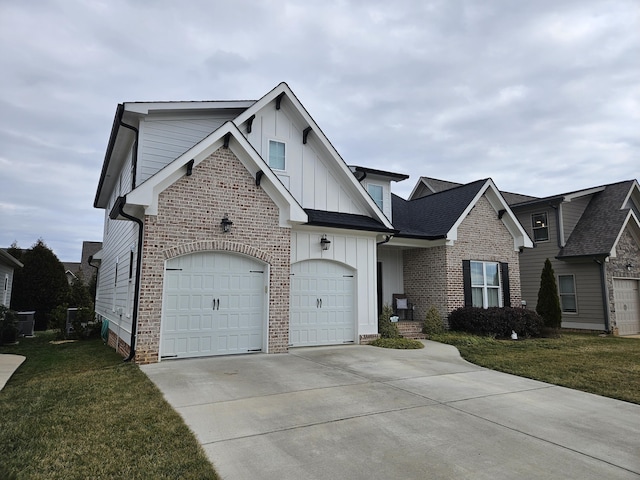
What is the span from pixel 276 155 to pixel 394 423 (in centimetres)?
882

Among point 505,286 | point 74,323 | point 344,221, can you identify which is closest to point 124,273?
point 74,323

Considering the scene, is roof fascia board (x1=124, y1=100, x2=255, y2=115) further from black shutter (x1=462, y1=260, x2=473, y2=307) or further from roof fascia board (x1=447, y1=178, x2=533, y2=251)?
black shutter (x1=462, y1=260, x2=473, y2=307)

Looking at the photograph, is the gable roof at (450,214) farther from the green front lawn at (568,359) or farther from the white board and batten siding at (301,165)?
the green front lawn at (568,359)

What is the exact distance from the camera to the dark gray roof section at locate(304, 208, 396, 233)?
36.9ft

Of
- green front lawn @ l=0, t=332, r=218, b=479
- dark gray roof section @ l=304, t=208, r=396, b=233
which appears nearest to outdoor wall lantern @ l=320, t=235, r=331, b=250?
dark gray roof section @ l=304, t=208, r=396, b=233

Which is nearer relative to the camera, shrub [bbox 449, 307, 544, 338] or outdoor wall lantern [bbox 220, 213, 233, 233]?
outdoor wall lantern [bbox 220, 213, 233, 233]

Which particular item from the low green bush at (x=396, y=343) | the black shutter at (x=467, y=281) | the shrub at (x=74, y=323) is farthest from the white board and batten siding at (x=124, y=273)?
the black shutter at (x=467, y=281)

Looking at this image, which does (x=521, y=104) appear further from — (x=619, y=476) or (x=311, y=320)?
(x=619, y=476)

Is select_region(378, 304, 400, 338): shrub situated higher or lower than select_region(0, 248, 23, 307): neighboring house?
lower

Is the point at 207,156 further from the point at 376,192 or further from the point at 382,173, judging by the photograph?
the point at 376,192

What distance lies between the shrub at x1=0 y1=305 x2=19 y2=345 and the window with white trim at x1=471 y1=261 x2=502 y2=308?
16965 mm

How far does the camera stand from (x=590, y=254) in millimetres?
16812

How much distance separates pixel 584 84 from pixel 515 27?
5936 mm

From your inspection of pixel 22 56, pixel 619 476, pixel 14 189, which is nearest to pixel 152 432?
pixel 619 476
